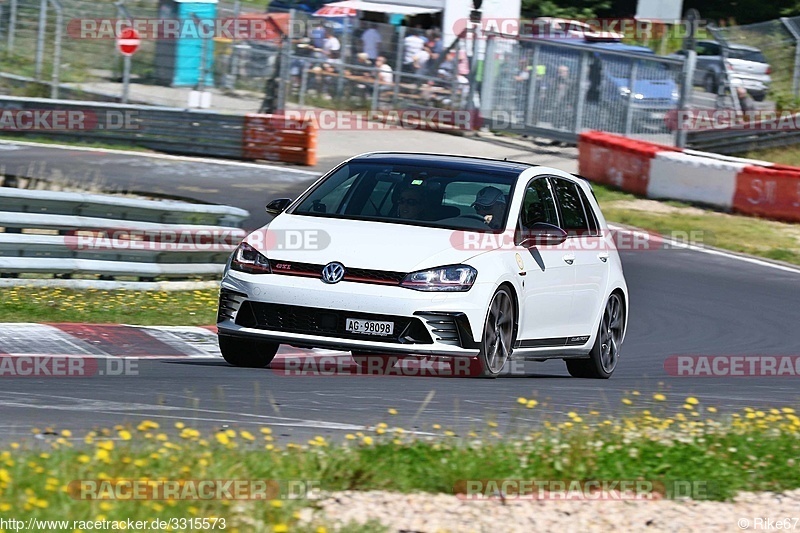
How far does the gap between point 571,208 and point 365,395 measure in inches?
118

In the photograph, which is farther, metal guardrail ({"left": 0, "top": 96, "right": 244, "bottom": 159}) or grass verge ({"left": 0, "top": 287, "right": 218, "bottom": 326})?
metal guardrail ({"left": 0, "top": 96, "right": 244, "bottom": 159})

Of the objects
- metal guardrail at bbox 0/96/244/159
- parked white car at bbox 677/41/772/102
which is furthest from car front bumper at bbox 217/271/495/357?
parked white car at bbox 677/41/772/102

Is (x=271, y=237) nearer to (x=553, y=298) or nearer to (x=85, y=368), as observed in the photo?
(x=85, y=368)

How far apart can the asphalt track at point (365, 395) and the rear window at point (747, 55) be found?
14.3m

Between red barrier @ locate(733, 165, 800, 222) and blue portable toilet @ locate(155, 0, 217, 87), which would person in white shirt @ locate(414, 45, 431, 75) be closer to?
blue portable toilet @ locate(155, 0, 217, 87)

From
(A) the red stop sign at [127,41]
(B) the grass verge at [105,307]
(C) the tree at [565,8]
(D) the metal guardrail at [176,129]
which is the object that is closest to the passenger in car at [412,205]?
(B) the grass verge at [105,307]

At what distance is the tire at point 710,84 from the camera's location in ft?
88.8

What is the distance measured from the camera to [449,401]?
26.6ft

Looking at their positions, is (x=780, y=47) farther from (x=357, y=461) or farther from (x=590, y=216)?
(x=357, y=461)

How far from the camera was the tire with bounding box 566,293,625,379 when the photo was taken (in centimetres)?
1063

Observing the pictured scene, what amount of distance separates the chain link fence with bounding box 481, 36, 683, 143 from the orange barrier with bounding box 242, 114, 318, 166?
5868 millimetres

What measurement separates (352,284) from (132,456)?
308cm

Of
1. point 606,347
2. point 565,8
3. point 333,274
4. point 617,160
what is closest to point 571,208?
point 606,347

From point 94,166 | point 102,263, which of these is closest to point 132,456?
→ point 102,263
